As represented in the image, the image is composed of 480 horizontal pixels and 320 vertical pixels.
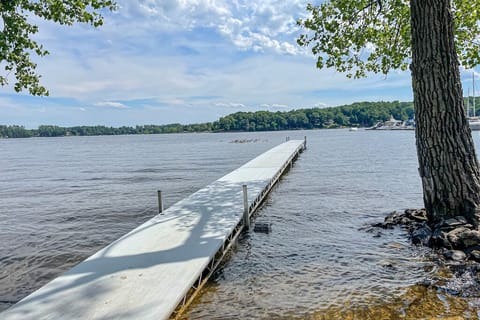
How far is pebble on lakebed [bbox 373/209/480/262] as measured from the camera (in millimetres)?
6117

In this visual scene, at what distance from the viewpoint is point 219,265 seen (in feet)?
21.1

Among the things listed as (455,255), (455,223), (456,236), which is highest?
(455,223)

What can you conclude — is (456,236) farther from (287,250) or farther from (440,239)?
(287,250)

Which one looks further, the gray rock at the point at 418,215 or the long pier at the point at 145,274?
the gray rock at the point at 418,215

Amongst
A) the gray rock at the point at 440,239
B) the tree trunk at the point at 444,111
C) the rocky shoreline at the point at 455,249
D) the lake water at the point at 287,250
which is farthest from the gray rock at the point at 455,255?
the tree trunk at the point at 444,111

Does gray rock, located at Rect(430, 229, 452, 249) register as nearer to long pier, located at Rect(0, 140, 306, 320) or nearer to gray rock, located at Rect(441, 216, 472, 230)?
gray rock, located at Rect(441, 216, 472, 230)

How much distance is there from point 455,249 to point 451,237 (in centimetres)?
21

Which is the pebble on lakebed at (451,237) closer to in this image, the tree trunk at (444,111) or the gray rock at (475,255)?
the gray rock at (475,255)

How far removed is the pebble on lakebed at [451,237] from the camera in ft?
20.1

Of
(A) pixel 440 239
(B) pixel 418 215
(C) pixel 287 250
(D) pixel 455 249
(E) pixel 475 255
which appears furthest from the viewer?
(B) pixel 418 215

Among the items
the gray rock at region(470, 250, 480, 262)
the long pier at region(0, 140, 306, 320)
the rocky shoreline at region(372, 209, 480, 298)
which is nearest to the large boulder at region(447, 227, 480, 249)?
the rocky shoreline at region(372, 209, 480, 298)

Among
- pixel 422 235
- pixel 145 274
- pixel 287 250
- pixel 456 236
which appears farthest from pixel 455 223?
pixel 145 274

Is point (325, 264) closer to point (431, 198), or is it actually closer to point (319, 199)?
point (431, 198)

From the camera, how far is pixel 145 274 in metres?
4.83
